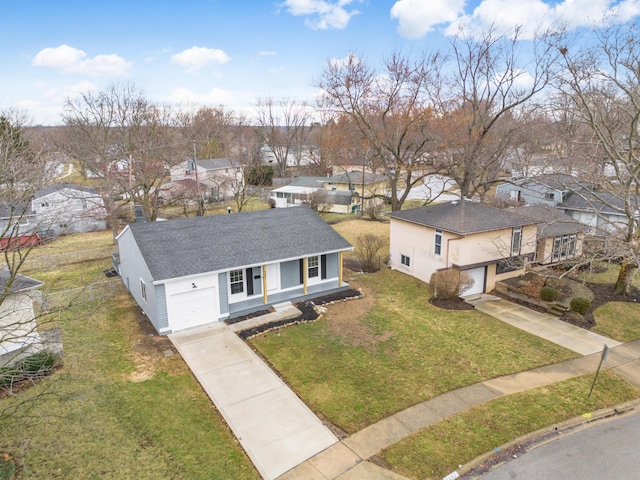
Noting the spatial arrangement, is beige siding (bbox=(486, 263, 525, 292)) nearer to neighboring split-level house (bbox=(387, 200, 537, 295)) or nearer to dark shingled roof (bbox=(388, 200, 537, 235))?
neighboring split-level house (bbox=(387, 200, 537, 295))

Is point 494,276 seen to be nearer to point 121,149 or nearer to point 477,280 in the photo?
point 477,280

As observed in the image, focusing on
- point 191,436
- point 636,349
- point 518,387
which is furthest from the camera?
point 636,349

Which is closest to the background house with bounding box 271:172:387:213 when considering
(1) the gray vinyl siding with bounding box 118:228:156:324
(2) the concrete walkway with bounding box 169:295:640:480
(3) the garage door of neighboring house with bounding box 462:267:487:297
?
(3) the garage door of neighboring house with bounding box 462:267:487:297

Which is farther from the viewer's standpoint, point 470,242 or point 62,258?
point 62,258

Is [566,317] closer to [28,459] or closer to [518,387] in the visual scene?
[518,387]

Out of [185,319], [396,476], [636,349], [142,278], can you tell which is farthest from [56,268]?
[636,349]

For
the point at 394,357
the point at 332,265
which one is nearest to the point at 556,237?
the point at 332,265
